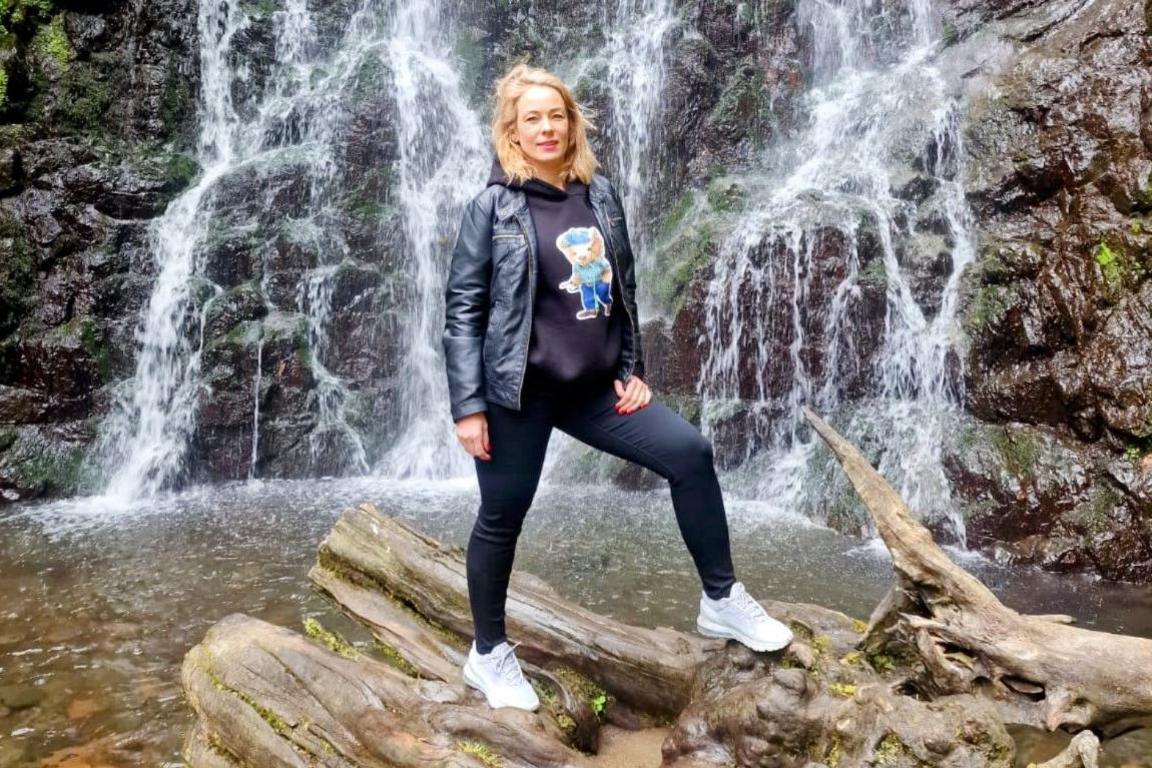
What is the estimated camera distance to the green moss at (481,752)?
288cm

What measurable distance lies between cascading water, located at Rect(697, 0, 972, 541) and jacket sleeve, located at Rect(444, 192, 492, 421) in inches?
239

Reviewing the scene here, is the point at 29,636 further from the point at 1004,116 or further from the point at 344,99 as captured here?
the point at 1004,116

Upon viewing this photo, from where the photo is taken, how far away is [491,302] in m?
2.93

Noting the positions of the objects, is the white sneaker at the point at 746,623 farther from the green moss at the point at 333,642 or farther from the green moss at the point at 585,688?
the green moss at the point at 333,642

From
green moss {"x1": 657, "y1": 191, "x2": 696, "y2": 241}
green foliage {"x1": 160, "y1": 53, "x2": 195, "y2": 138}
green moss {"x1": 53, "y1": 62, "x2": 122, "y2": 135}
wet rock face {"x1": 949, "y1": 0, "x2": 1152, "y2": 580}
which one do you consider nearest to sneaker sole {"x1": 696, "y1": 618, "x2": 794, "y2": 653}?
wet rock face {"x1": 949, "y1": 0, "x2": 1152, "y2": 580}

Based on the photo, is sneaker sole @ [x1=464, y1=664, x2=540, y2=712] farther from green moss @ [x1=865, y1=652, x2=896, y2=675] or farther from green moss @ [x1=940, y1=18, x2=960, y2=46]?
green moss @ [x1=940, y1=18, x2=960, y2=46]

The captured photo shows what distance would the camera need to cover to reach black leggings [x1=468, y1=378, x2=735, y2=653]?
2.94 m

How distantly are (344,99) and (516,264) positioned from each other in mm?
10631

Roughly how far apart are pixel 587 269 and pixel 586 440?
613 millimetres

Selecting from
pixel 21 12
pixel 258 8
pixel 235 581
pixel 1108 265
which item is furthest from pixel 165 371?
pixel 1108 265

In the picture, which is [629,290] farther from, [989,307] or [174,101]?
[174,101]

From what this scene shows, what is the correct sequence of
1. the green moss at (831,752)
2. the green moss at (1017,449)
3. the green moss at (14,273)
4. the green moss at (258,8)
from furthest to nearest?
the green moss at (258,8)
the green moss at (14,273)
the green moss at (1017,449)
the green moss at (831,752)

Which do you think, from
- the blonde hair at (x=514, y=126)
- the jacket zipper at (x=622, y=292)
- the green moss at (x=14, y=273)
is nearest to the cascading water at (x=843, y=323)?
the jacket zipper at (x=622, y=292)

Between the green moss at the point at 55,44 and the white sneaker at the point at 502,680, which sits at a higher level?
the green moss at the point at 55,44
